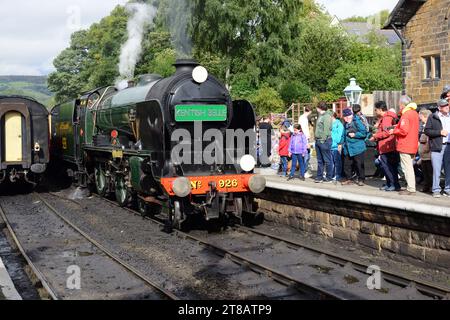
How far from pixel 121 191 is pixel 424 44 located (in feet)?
39.7

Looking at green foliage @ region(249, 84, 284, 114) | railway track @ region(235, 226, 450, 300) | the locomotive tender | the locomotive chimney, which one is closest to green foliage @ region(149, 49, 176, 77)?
green foliage @ region(249, 84, 284, 114)

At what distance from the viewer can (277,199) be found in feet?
35.8

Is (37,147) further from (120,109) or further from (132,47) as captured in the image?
(132,47)

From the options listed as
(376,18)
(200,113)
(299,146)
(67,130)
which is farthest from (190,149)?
(376,18)

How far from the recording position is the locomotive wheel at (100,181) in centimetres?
1416

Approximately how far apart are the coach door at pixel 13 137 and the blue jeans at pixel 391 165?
10.2 meters

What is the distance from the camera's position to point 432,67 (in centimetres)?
1872

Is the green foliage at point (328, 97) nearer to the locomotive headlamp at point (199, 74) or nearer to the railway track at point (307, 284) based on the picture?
the locomotive headlamp at point (199, 74)

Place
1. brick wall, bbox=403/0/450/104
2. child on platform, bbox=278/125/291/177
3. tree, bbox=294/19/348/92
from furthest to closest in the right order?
1. tree, bbox=294/19/348/92
2. brick wall, bbox=403/0/450/104
3. child on platform, bbox=278/125/291/177

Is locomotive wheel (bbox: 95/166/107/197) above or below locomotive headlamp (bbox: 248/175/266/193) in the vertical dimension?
below

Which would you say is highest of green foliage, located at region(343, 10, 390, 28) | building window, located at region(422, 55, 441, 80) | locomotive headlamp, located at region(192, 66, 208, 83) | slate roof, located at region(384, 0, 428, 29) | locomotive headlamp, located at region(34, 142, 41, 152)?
green foliage, located at region(343, 10, 390, 28)

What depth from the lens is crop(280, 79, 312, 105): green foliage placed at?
106ft

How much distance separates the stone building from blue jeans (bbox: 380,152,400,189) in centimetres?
998

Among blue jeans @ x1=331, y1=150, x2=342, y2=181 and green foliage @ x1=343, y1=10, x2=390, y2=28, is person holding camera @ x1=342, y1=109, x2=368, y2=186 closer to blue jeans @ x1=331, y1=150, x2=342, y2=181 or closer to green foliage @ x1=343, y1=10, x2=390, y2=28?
blue jeans @ x1=331, y1=150, x2=342, y2=181
